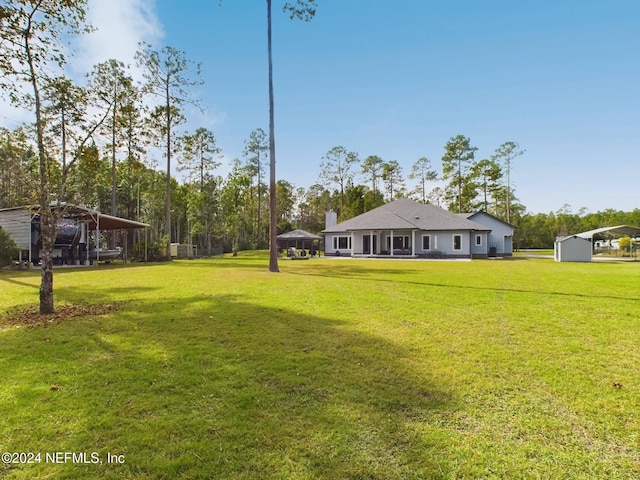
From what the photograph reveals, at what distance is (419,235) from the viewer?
1179 inches

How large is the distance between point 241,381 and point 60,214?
5.49 metres

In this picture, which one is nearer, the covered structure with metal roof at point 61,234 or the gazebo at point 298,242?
the covered structure with metal roof at point 61,234

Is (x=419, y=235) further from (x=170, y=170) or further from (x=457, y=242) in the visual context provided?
(x=170, y=170)

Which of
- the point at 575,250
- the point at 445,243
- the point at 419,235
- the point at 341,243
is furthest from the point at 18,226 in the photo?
the point at 575,250

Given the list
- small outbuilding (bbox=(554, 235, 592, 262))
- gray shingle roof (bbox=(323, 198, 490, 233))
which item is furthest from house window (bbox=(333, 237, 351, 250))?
small outbuilding (bbox=(554, 235, 592, 262))

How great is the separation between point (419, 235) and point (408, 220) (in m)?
1.78

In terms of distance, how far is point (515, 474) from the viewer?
6.78 feet

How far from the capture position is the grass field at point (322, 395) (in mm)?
2172

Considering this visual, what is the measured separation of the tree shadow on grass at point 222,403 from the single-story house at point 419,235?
25.3m

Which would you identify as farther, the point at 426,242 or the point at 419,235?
the point at 419,235

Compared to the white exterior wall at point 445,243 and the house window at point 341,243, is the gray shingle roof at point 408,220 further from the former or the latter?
the house window at point 341,243

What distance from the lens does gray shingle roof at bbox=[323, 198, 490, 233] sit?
28812 mm

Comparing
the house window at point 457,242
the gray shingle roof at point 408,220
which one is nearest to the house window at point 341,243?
the gray shingle roof at point 408,220

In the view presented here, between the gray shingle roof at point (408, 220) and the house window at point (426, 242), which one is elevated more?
the gray shingle roof at point (408, 220)
